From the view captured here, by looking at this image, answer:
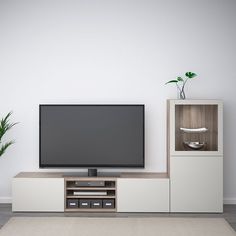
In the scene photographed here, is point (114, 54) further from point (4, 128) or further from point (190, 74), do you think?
point (4, 128)

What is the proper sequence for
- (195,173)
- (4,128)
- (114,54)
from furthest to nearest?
(114,54)
(4,128)
(195,173)

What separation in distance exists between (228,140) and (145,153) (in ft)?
3.45

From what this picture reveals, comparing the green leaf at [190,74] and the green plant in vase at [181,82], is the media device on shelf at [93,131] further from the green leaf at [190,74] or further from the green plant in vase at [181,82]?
the green leaf at [190,74]

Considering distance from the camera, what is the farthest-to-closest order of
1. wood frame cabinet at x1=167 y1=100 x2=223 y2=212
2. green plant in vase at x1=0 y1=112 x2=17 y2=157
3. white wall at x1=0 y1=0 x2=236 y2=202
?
1. white wall at x1=0 y1=0 x2=236 y2=202
2. green plant in vase at x1=0 y1=112 x2=17 y2=157
3. wood frame cabinet at x1=167 y1=100 x2=223 y2=212

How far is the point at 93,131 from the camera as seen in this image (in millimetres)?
5422

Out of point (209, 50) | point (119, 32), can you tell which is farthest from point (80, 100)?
point (209, 50)

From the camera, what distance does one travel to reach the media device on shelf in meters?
5.42

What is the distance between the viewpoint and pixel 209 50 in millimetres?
5641

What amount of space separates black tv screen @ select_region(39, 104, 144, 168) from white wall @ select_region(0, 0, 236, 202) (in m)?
0.26

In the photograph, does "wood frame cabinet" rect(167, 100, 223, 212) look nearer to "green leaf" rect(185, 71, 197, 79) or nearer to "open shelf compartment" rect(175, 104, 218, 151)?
"open shelf compartment" rect(175, 104, 218, 151)

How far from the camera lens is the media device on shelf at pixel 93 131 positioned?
5.42 m

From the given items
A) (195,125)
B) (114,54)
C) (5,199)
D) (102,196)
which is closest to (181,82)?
(195,125)

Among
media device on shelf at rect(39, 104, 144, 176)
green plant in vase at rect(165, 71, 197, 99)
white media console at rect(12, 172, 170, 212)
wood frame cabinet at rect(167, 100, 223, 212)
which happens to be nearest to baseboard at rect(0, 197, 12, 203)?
white media console at rect(12, 172, 170, 212)

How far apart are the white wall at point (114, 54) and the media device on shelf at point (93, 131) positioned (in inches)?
10.2
